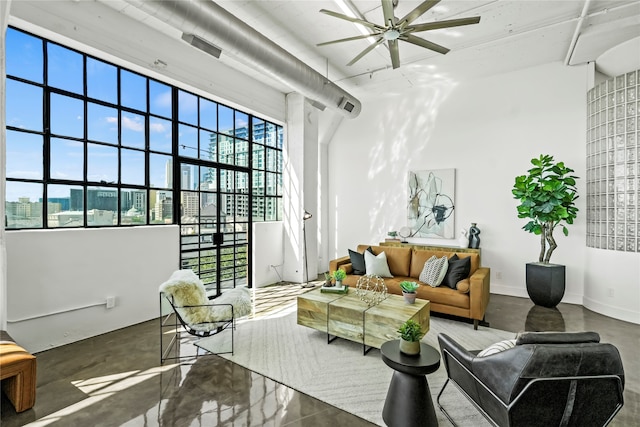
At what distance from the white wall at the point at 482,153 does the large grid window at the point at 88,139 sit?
3.63m

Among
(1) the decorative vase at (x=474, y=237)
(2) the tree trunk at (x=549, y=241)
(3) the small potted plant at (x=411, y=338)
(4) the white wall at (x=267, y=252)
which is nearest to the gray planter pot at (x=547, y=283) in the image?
(2) the tree trunk at (x=549, y=241)

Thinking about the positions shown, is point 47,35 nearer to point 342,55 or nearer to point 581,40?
point 342,55

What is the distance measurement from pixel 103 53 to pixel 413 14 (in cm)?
349

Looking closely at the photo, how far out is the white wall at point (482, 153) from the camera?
5.16 m

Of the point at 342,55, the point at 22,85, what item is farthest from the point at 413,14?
the point at 22,85

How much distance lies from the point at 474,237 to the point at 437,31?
3.44 metres

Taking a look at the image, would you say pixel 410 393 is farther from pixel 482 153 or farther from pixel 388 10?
pixel 482 153

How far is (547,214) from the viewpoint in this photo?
4719 mm

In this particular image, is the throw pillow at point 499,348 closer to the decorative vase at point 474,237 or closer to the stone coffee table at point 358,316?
the stone coffee table at point 358,316

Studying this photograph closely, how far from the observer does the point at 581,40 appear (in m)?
4.34

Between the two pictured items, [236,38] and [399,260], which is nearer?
[236,38]

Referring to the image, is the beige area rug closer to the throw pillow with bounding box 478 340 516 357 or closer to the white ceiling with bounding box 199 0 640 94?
the throw pillow with bounding box 478 340 516 357

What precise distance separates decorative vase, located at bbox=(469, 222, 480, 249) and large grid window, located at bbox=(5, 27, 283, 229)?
16.0ft

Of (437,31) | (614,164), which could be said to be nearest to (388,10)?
(437,31)
